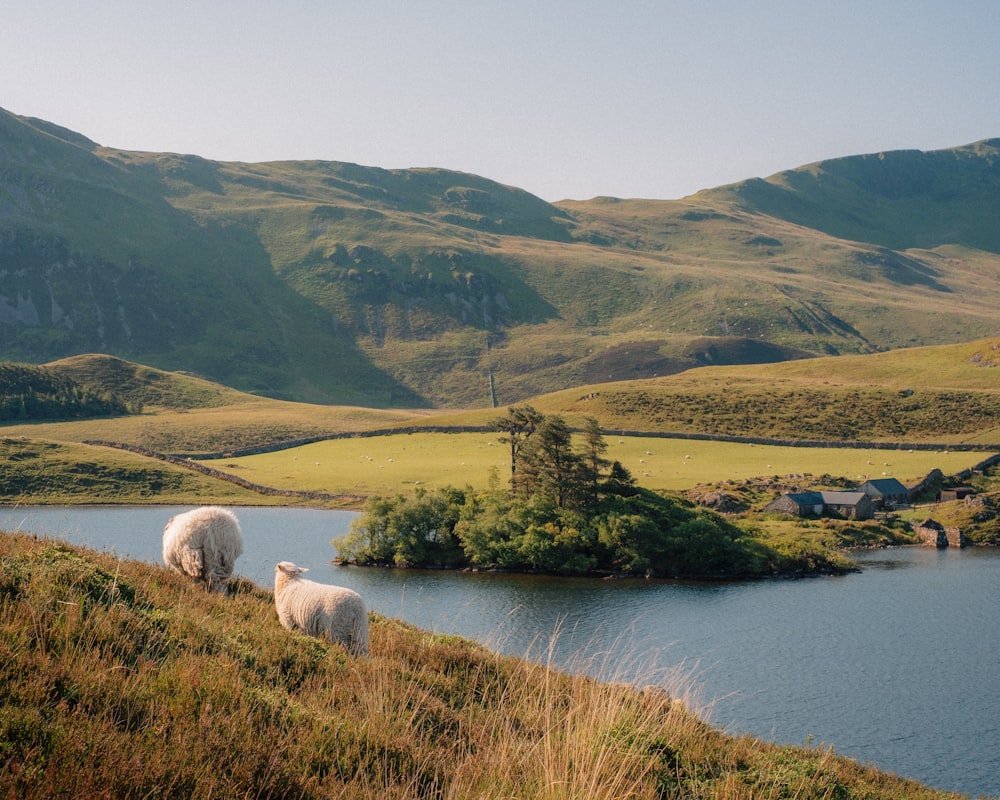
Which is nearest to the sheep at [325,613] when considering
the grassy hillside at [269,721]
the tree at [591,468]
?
the grassy hillside at [269,721]

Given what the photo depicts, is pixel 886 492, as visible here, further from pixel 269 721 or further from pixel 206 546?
pixel 269 721

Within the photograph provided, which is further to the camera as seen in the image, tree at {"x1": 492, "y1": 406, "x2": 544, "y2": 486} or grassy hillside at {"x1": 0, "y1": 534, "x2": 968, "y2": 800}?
tree at {"x1": 492, "y1": 406, "x2": 544, "y2": 486}

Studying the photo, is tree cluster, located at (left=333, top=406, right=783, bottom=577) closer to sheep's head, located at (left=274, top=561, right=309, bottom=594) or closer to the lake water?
the lake water

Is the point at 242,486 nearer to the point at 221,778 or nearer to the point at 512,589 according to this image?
the point at 512,589

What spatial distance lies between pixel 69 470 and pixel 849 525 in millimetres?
87289

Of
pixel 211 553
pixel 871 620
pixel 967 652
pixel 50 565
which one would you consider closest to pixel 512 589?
pixel 871 620

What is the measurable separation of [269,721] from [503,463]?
104m

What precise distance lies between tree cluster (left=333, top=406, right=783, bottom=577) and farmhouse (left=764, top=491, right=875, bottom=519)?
13.0 m

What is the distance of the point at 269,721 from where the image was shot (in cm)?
916

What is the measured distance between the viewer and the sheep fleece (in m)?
14.8

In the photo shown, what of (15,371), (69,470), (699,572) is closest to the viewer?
(699,572)

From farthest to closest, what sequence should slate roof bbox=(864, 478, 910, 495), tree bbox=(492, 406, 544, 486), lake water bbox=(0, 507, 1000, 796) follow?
1. slate roof bbox=(864, 478, 910, 495)
2. tree bbox=(492, 406, 544, 486)
3. lake water bbox=(0, 507, 1000, 796)

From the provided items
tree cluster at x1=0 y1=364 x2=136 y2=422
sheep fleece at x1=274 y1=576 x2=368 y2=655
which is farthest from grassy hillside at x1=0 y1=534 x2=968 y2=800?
tree cluster at x1=0 y1=364 x2=136 y2=422

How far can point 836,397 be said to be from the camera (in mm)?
144125
